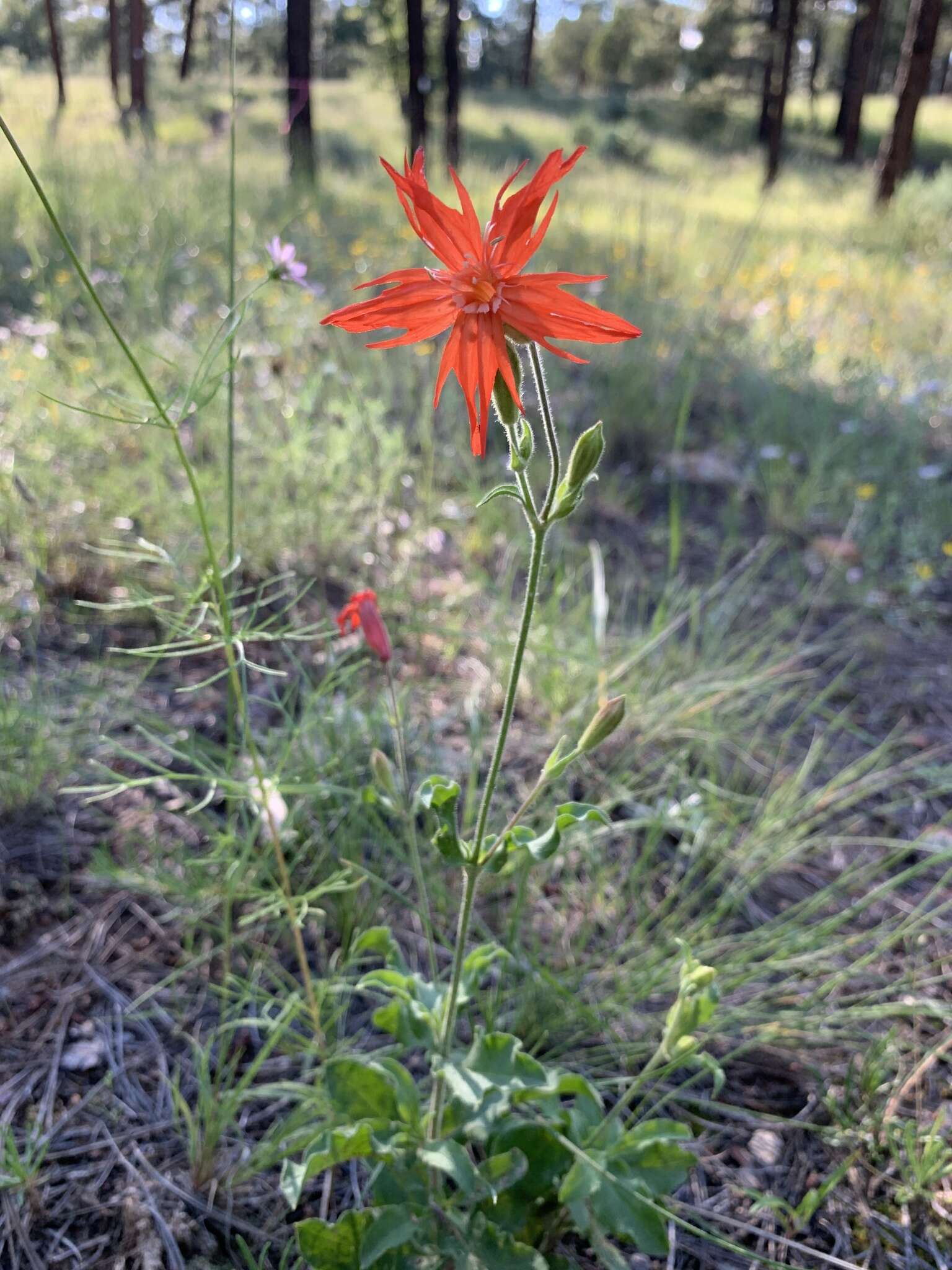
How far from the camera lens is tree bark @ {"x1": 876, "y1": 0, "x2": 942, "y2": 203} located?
7.76 m

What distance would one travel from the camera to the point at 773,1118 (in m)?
1.24

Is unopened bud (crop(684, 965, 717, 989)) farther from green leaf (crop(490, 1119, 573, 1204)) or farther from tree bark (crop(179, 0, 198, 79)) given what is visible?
tree bark (crop(179, 0, 198, 79))

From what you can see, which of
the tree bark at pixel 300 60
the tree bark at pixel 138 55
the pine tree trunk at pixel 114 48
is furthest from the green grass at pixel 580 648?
the pine tree trunk at pixel 114 48

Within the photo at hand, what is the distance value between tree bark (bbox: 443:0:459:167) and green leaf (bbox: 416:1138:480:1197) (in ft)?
37.7

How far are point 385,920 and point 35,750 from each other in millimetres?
739

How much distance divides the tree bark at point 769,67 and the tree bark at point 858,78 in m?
1.57

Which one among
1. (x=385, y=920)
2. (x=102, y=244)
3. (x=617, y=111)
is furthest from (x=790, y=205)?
(x=617, y=111)

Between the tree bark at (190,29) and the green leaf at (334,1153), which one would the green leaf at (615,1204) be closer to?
the green leaf at (334,1153)

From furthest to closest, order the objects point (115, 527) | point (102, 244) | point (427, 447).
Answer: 1. point (102, 244)
2. point (427, 447)
3. point (115, 527)

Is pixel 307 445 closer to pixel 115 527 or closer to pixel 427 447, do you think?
pixel 427 447

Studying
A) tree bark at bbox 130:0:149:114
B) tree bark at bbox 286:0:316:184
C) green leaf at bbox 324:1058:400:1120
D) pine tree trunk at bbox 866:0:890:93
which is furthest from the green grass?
pine tree trunk at bbox 866:0:890:93

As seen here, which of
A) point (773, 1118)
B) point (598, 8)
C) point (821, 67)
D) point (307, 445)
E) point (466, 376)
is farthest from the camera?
point (598, 8)

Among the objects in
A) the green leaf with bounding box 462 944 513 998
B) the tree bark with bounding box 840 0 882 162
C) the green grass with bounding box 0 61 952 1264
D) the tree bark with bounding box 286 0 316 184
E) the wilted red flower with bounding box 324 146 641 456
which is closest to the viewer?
the wilted red flower with bounding box 324 146 641 456

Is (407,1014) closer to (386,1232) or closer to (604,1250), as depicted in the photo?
(386,1232)
